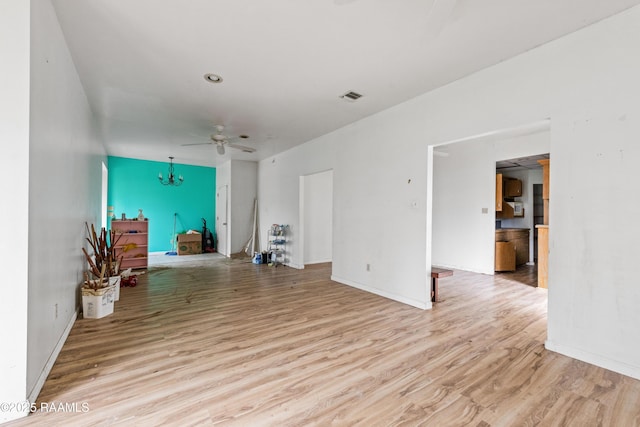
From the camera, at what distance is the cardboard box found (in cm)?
820

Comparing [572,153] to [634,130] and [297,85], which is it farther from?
[297,85]

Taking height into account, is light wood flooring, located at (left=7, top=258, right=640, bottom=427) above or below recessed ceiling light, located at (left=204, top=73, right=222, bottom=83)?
below

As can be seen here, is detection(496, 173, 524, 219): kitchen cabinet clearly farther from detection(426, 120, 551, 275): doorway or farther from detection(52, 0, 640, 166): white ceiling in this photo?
detection(52, 0, 640, 166): white ceiling

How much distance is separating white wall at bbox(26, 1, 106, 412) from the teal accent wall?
5490 mm

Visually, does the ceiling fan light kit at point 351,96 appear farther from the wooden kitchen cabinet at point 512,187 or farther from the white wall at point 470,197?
the wooden kitchen cabinet at point 512,187

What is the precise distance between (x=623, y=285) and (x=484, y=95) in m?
2.08

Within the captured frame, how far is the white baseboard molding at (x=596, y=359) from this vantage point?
2.12 meters

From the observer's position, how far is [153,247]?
853 cm

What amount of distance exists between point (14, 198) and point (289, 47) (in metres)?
2.31

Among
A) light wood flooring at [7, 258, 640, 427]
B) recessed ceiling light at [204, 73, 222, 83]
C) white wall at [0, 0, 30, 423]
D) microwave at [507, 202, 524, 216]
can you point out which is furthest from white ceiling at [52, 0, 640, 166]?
microwave at [507, 202, 524, 216]

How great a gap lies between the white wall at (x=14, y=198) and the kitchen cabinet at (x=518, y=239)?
6.63 m

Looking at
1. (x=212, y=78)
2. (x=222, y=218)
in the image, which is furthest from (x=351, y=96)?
(x=222, y=218)

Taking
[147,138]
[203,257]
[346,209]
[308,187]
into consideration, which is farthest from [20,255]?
[203,257]

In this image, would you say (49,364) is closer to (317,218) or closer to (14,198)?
(14,198)
